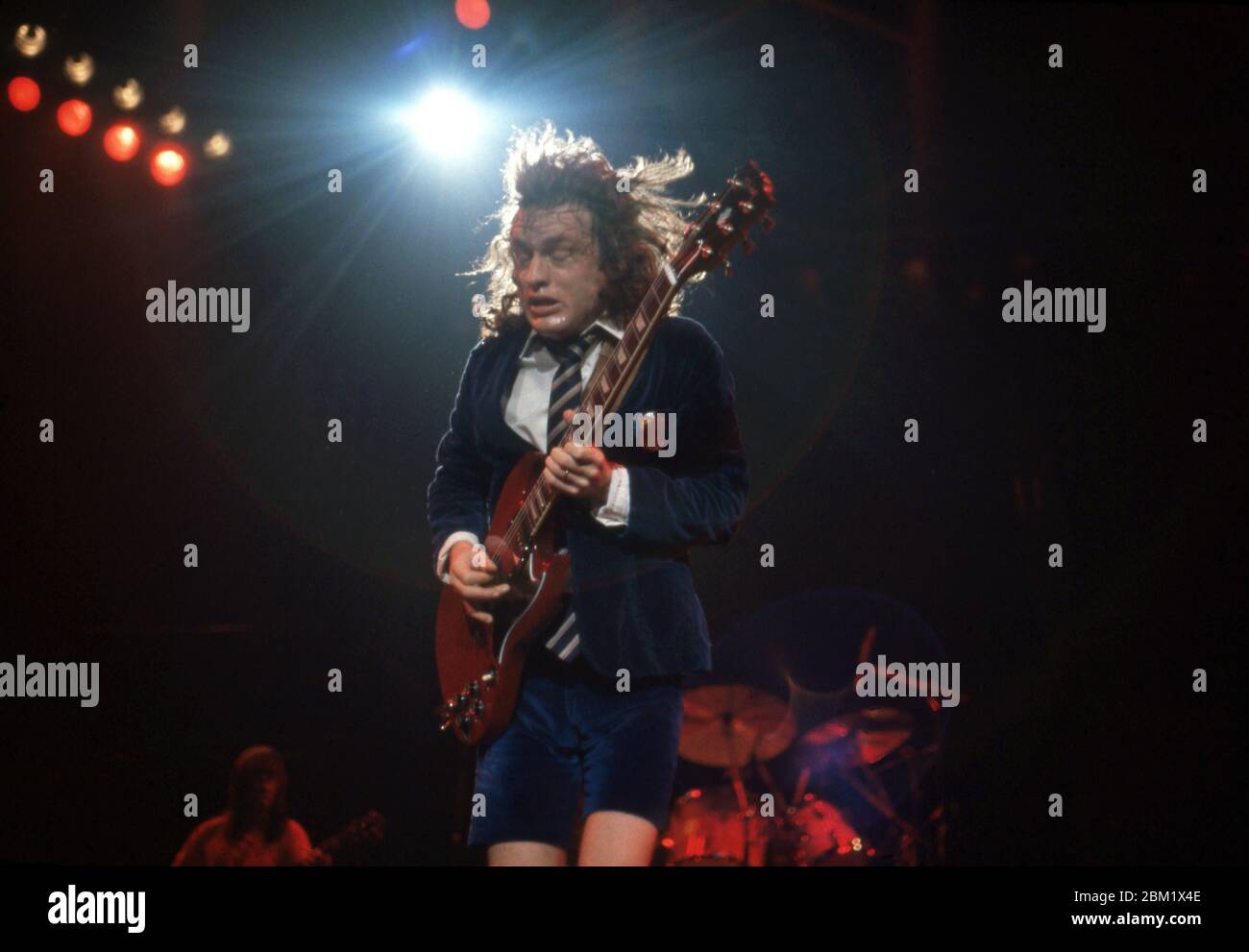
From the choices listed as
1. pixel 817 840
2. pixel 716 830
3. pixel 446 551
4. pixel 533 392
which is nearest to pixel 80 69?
pixel 533 392

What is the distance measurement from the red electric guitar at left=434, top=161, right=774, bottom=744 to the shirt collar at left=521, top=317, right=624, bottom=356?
0.15 ft

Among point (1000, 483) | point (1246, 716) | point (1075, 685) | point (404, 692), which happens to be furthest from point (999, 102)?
point (404, 692)

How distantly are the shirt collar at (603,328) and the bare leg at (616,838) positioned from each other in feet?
3.64

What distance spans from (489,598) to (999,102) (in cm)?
185

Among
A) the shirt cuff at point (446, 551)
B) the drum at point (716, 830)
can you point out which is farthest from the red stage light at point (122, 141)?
the drum at point (716, 830)

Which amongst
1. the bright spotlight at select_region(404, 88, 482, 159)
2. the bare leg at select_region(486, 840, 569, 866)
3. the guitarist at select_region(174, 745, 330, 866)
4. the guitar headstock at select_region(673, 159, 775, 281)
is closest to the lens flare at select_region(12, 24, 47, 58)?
the bright spotlight at select_region(404, 88, 482, 159)

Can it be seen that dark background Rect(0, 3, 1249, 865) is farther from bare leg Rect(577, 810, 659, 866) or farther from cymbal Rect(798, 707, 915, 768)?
bare leg Rect(577, 810, 659, 866)

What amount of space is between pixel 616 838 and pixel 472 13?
2108 millimetres

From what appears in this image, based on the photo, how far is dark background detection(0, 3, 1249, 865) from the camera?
3.07 metres

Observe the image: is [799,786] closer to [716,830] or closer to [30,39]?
[716,830]

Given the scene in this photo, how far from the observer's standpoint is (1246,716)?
10.3ft

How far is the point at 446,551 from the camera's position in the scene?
2959 millimetres
